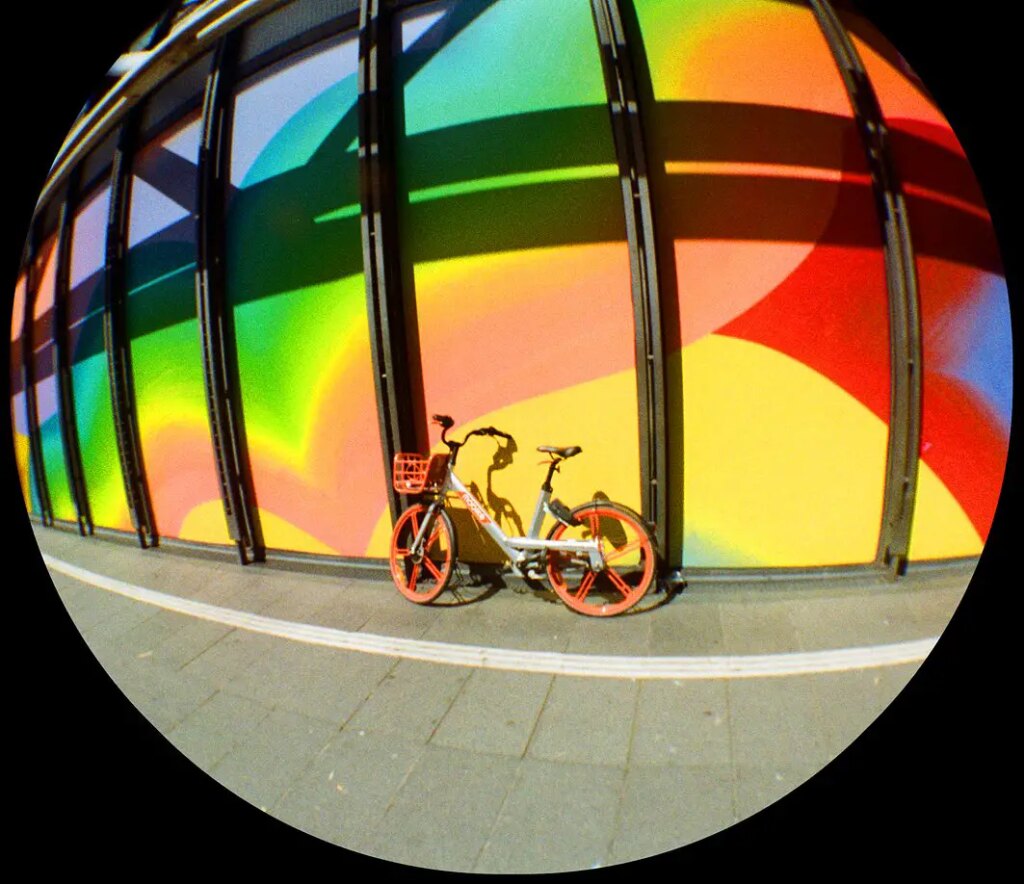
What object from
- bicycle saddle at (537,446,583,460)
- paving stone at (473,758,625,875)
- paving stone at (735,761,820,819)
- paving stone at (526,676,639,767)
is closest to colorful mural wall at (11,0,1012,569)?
bicycle saddle at (537,446,583,460)

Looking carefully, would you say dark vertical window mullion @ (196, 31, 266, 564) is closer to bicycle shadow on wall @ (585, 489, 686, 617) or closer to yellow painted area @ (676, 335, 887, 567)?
bicycle shadow on wall @ (585, 489, 686, 617)

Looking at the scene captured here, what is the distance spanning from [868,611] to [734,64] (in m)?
3.96

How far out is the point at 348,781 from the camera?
70.2 inches

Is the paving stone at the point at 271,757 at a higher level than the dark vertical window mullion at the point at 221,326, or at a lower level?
lower

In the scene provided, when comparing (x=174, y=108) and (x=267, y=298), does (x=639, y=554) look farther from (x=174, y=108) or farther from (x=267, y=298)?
(x=174, y=108)

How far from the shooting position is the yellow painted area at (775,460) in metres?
2.78

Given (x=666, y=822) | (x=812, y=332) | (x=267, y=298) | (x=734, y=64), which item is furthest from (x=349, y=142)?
(x=666, y=822)

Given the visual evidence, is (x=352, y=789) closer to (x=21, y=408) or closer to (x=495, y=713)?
(x=495, y=713)

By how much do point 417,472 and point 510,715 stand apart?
1.72 m

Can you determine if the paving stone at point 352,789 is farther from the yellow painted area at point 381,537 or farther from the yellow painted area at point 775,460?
the yellow painted area at point 775,460

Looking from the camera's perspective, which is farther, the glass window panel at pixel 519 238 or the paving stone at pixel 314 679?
the glass window panel at pixel 519 238

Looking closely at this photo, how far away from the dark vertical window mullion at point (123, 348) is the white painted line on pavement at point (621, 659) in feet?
8.17

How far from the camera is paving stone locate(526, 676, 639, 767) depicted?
1808 mm

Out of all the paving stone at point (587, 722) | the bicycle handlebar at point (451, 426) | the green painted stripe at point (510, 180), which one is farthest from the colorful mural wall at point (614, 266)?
the paving stone at point (587, 722)
